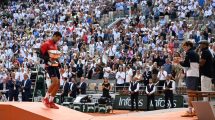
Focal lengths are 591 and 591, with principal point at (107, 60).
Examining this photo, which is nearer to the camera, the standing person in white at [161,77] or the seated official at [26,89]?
the standing person in white at [161,77]

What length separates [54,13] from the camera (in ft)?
125

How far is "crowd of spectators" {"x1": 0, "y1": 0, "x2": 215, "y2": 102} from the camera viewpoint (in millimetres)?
26562

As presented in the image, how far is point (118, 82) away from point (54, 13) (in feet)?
42.6

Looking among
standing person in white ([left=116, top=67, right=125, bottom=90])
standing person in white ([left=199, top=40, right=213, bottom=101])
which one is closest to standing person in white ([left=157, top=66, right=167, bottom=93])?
standing person in white ([left=116, top=67, right=125, bottom=90])

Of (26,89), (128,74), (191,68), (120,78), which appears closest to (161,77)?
(128,74)

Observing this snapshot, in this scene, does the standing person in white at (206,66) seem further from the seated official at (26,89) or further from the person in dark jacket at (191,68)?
the seated official at (26,89)

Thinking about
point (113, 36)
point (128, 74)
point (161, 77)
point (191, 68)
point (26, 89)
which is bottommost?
point (26, 89)

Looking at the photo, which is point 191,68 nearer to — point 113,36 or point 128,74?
point 128,74

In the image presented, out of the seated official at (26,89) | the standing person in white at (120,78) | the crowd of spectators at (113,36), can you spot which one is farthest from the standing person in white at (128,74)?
the seated official at (26,89)

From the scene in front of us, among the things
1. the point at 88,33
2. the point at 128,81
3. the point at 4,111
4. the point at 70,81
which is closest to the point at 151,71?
the point at 128,81

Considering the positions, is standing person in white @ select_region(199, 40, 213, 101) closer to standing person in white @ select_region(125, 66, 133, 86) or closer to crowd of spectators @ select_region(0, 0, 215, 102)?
crowd of spectators @ select_region(0, 0, 215, 102)

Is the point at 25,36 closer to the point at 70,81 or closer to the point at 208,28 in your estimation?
the point at 70,81

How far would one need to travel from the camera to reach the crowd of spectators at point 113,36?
87.1ft

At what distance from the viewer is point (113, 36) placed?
31375 millimetres
